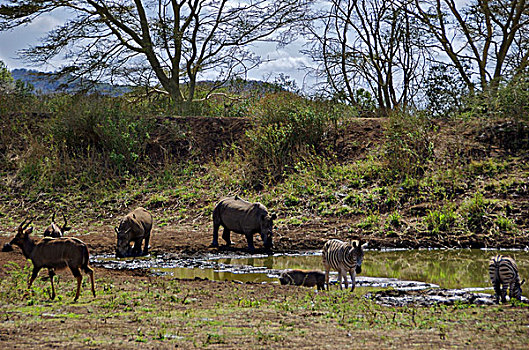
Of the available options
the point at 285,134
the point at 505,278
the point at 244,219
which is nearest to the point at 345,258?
the point at 505,278

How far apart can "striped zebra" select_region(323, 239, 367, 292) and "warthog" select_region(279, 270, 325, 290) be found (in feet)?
0.43

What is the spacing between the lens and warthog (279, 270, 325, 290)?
34.3ft

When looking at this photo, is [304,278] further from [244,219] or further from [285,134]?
[285,134]

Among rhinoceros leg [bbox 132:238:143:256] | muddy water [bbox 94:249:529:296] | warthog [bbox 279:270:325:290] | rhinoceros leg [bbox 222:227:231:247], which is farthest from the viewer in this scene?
rhinoceros leg [bbox 222:227:231:247]

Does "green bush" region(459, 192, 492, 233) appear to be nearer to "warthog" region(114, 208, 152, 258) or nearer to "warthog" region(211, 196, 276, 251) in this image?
"warthog" region(211, 196, 276, 251)

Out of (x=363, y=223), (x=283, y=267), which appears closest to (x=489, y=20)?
(x=363, y=223)

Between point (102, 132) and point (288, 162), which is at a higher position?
point (102, 132)

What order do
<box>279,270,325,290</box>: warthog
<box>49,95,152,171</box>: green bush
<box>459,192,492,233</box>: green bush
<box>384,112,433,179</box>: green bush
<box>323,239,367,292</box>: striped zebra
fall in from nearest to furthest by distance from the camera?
1. <box>323,239,367,292</box>: striped zebra
2. <box>279,270,325,290</box>: warthog
3. <box>459,192,492,233</box>: green bush
4. <box>384,112,433,179</box>: green bush
5. <box>49,95,152,171</box>: green bush

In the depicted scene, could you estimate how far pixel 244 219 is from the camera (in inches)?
574

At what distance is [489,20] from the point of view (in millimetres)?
23656

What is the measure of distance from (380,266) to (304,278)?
2629 millimetres

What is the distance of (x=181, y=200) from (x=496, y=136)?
35.4 ft

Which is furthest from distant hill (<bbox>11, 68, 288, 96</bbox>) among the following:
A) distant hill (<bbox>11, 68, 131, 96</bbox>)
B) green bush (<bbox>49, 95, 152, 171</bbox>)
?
green bush (<bbox>49, 95, 152, 171</bbox>)

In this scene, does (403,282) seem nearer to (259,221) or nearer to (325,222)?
(259,221)
